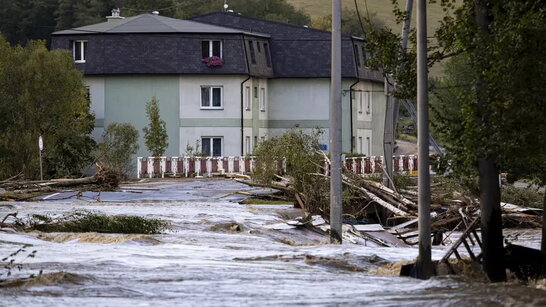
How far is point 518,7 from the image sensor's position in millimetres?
17500

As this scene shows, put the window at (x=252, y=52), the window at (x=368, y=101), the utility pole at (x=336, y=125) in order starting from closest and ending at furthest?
1. the utility pole at (x=336, y=125)
2. the window at (x=252, y=52)
3. the window at (x=368, y=101)

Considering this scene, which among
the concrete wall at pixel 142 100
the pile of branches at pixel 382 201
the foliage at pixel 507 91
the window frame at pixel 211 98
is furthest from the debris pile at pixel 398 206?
the concrete wall at pixel 142 100

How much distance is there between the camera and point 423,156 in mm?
18688

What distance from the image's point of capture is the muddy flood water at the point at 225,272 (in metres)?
15.2

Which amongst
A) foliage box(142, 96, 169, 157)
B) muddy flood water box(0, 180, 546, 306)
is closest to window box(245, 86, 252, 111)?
foliage box(142, 96, 169, 157)

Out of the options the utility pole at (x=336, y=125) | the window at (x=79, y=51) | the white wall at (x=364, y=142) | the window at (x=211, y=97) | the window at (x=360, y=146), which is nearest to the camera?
the utility pole at (x=336, y=125)

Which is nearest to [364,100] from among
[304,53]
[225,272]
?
[304,53]

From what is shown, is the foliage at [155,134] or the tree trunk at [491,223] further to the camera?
the foliage at [155,134]

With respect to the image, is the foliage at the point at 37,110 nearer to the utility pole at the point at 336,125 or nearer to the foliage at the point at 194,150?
the foliage at the point at 194,150

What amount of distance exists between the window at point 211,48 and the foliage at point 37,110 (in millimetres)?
10846

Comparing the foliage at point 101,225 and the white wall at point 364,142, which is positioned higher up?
the white wall at point 364,142

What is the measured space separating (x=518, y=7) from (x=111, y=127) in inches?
1736

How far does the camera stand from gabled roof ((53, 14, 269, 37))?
66562 millimetres

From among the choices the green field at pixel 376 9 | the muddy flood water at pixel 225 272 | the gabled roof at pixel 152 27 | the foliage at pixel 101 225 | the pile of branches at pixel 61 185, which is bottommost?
the muddy flood water at pixel 225 272
